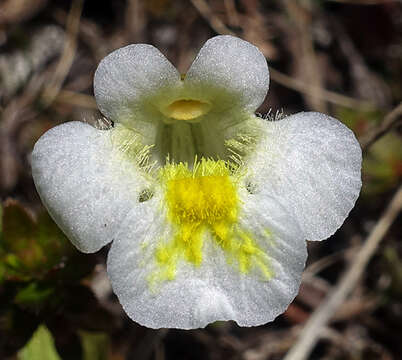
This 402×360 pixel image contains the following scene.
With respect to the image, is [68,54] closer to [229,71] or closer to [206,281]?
[229,71]

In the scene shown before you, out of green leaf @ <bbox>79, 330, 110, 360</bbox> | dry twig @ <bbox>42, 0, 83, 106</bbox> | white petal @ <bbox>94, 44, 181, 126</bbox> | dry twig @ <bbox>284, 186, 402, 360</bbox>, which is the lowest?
green leaf @ <bbox>79, 330, 110, 360</bbox>

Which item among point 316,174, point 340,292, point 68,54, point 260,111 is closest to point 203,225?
point 316,174

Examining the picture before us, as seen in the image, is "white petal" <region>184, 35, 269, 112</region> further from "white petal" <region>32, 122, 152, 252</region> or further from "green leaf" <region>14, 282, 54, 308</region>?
"green leaf" <region>14, 282, 54, 308</region>

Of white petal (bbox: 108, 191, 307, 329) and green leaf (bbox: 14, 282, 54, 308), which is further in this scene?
→ green leaf (bbox: 14, 282, 54, 308)

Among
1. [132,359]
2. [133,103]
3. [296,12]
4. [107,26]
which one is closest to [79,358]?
[132,359]

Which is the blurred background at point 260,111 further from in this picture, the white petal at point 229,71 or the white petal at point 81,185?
the white petal at point 229,71

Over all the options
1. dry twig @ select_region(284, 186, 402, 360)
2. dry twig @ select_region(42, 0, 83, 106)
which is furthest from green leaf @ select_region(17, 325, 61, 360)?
dry twig @ select_region(42, 0, 83, 106)

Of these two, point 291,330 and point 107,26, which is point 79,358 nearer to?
Answer: point 291,330

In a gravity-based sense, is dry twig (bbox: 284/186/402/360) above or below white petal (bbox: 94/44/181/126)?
below
